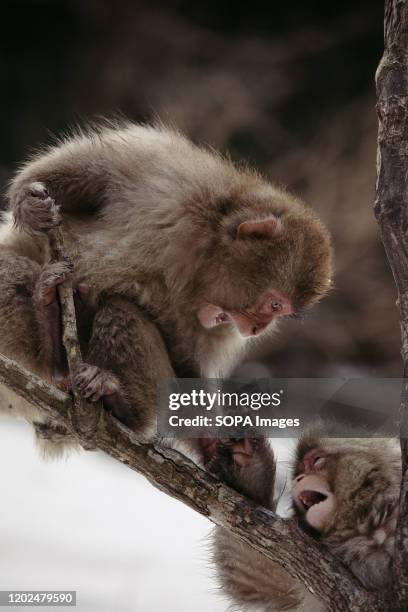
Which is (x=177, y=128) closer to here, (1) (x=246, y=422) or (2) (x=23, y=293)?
(2) (x=23, y=293)

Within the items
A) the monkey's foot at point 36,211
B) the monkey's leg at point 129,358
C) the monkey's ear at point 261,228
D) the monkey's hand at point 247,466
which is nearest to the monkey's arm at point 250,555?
the monkey's hand at point 247,466

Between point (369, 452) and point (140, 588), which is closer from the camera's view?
point (369, 452)

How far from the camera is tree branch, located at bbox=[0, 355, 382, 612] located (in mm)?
1814

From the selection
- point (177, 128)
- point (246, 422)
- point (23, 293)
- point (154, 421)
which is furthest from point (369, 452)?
point (177, 128)

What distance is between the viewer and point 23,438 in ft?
8.61

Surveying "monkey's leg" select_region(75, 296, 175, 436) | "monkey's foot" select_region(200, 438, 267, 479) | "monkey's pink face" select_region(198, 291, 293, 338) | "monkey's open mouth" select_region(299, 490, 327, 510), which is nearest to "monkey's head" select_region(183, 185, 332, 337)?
"monkey's pink face" select_region(198, 291, 293, 338)

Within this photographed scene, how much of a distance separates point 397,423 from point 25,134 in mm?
1534

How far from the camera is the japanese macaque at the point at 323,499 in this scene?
196 centimetres

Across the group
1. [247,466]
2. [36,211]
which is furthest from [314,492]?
[36,211]

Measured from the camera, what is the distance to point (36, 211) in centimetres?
210

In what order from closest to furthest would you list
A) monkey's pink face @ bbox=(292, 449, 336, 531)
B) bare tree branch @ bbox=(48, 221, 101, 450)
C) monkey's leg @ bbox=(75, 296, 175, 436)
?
bare tree branch @ bbox=(48, 221, 101, 450), monkey's pink face @ bbox=(292, 449, 336, 531), monkey's leg @ bbox=(75, 296, 175, 436)

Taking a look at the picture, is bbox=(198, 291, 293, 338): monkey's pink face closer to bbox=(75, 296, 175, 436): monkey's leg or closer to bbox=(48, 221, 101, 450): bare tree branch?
bbox=(75, 296, 175, 436): monkey's leg

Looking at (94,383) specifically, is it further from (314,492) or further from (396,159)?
(396,159)

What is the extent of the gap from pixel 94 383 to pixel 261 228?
2.21 ft
